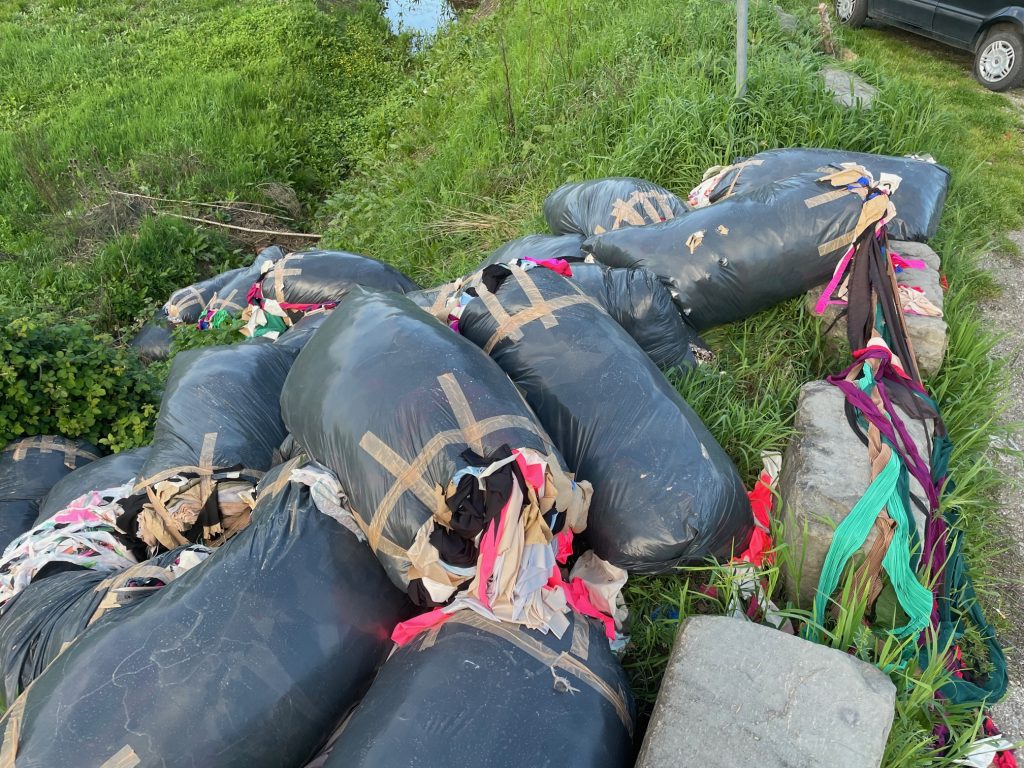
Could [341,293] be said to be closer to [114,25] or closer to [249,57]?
[249,57]

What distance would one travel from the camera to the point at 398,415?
1.62 m

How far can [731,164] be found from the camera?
3475 mm

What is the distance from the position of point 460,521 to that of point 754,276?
1696 mm

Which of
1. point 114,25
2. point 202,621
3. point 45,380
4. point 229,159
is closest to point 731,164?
point 202,621

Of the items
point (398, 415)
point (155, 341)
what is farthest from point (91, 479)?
point (398, 415)

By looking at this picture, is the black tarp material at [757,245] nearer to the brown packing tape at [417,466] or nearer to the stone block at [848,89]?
the brown packing tape at [417,466]

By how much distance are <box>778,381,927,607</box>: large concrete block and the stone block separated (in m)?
2.47

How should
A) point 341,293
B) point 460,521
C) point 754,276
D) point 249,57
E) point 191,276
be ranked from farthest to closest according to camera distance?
point 249,57 → point 191,276 → point 341,293 → point 754,276 → point 460,521

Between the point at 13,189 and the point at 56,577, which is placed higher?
the point at 13,189

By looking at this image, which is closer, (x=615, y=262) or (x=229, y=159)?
(x=615, y=262)

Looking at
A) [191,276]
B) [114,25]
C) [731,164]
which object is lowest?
[191,276]

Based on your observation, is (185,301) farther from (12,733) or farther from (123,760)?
(123,760)

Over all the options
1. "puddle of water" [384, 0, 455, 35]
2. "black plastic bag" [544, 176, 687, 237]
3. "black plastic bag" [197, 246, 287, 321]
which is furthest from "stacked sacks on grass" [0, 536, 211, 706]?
"puddle of water" [384, 0, 455, 35]

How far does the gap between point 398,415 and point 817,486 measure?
3.84 ft
